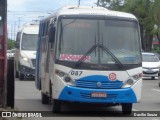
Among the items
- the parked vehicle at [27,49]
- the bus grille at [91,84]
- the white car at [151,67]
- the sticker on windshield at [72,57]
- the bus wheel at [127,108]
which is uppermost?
the sticker on windshield at [72,57]

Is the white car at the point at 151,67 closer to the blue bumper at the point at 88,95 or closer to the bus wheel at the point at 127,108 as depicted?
the bus wheel at the point at 127,108

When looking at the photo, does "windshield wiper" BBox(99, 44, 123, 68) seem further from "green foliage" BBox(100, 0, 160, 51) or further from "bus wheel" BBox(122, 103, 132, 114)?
"green foliage" BBox(100, 0, 160, 51)

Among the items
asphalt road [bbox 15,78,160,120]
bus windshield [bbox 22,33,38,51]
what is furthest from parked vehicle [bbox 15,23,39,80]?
asphalt road [bbox 15,78,160,120]

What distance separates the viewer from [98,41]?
1470 cm

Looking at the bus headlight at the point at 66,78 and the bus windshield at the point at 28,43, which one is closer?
the bus headlight at the point at 66,78

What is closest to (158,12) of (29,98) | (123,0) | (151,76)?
(123,0)

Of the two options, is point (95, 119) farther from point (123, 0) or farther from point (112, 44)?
point (123, 0)

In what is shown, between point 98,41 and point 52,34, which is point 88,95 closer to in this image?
point 98,41

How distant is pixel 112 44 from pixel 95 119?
82.8 inches

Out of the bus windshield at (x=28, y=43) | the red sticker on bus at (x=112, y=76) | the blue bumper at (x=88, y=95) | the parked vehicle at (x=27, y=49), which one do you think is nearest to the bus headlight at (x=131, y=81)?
the blue bumper at (x=88, y=95)

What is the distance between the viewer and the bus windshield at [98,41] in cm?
1451

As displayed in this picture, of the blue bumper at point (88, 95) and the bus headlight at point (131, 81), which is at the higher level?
the bus headlight at point (131, 81)

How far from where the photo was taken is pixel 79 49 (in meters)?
14.6

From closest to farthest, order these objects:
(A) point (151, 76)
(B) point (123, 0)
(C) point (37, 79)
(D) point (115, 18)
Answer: (D) point (115, 18) < (C) point (37, 79) < (A) point (151, 76) < (B) point (123, 0)
